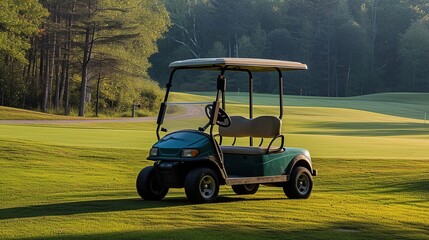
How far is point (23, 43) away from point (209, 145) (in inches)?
1447

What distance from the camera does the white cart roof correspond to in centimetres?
1140

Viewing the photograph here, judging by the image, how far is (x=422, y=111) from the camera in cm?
6956

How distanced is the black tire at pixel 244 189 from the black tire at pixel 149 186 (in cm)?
191

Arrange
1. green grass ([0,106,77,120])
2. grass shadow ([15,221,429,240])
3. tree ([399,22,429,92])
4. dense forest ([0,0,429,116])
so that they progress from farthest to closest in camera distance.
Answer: dense forest ([0,0,429,116]), tree ([399,22,429,92]), green grass ([0,106,77,120]), grass shadow ([15,221,429,240])

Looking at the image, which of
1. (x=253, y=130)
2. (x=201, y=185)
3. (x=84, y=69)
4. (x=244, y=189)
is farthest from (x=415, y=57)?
(x=201, y=185)

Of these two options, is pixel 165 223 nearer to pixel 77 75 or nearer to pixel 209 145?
pixel 209 145

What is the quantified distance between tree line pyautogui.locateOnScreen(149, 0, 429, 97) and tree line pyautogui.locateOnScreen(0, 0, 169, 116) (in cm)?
4477

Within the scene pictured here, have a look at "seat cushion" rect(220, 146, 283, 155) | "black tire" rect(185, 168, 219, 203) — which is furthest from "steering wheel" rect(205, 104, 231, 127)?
"black tire" rect(185, 168, 219, 203)

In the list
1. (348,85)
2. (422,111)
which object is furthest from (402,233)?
(348,85)

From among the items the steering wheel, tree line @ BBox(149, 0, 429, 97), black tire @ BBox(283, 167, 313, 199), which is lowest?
black tire @ BBox(283, 167, 313, 199)

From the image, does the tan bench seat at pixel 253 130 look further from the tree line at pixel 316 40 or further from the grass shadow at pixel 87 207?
the tree line at pixel 316 40

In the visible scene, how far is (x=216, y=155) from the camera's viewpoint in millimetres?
11305

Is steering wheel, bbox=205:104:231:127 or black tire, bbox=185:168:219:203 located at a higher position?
steering wheel, bbox=205:104:231:127

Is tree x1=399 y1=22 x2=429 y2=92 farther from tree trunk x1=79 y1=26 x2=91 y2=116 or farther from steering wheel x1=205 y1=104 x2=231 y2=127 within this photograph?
steering wheel x1=205 y1=104 x2=231 y2=127
